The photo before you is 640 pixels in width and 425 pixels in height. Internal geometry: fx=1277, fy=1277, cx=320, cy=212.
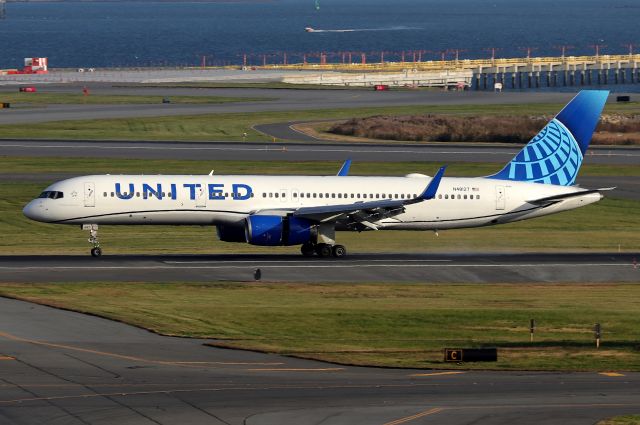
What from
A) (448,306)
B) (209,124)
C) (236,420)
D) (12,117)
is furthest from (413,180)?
(12,117)

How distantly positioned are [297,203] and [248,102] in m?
91.7

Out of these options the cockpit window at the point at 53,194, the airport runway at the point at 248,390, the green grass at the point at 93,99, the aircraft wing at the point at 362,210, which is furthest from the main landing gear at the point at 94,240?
the green grass at the point at 93,99

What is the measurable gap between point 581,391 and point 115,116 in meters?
107

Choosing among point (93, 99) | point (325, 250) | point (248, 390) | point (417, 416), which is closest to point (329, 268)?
point (325, 250)

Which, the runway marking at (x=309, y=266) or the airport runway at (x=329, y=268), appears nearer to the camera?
the airport runway at (x=329, y=268)

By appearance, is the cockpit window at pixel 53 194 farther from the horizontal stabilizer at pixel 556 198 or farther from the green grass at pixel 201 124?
the green grass at pixel 201 124

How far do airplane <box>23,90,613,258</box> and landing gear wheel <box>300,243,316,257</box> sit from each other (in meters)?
0.05

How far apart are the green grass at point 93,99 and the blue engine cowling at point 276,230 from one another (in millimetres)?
91652

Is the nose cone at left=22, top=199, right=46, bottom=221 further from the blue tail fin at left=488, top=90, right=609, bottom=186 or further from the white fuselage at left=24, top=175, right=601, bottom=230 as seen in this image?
the blue tail fin at left=488, top=90, right=609, bottom=186

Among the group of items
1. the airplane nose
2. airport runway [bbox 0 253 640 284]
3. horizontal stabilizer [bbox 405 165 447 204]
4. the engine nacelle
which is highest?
horizontal stabilizer [bbox 405 165 447 204]

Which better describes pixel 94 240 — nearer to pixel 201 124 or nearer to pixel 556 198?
pixel 556 198

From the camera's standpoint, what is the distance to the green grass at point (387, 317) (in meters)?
44.6

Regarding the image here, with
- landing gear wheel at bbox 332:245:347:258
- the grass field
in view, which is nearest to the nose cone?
the grass field

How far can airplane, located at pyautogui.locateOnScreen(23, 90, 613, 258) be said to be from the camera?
214 ft
